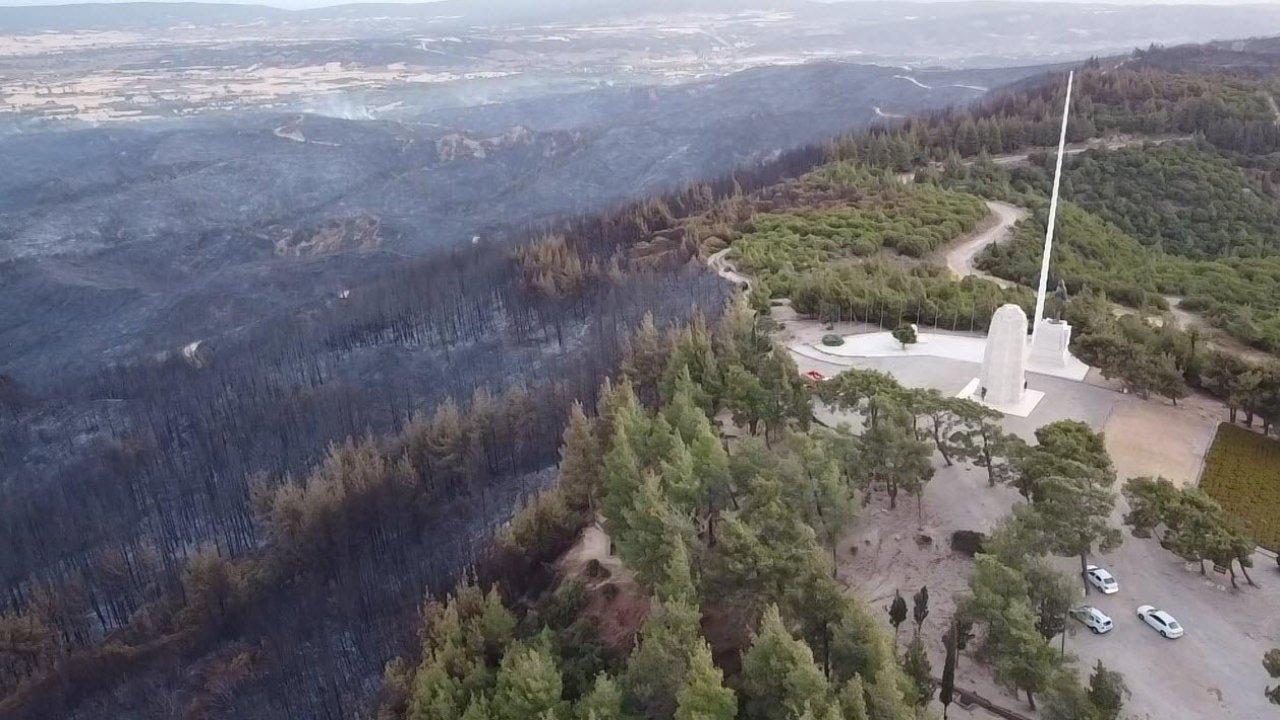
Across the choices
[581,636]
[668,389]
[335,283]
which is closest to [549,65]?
[335,283]

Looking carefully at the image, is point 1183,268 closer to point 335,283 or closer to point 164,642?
point 164,642

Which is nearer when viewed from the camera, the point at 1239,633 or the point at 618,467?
the point at 1239,633

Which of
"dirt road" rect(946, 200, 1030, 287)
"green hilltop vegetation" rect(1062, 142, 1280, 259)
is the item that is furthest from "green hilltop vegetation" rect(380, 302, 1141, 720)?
"green hilltop vegetation" rect(1062, 142, 1280, 259)

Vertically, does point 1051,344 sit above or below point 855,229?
below

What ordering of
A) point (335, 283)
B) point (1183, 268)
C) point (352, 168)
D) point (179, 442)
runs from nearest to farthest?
point (179, 442) < point (1183, 268) < point (335, 283) < point (352, 168)

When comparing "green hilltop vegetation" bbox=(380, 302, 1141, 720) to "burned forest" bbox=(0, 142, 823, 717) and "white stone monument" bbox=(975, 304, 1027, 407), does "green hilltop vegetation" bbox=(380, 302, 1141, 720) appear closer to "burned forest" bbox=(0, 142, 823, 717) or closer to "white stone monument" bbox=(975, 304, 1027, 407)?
"white stone monument" bbox=(975, 304, 1027, 407)

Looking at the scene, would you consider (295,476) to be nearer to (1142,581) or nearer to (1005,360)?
(1005,360)

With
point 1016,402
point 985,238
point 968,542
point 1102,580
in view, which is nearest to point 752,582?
point 968,542

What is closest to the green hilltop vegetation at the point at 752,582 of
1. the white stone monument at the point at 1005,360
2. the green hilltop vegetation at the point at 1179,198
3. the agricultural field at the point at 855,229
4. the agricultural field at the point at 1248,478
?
the white stone monument at the point at 1005,360
